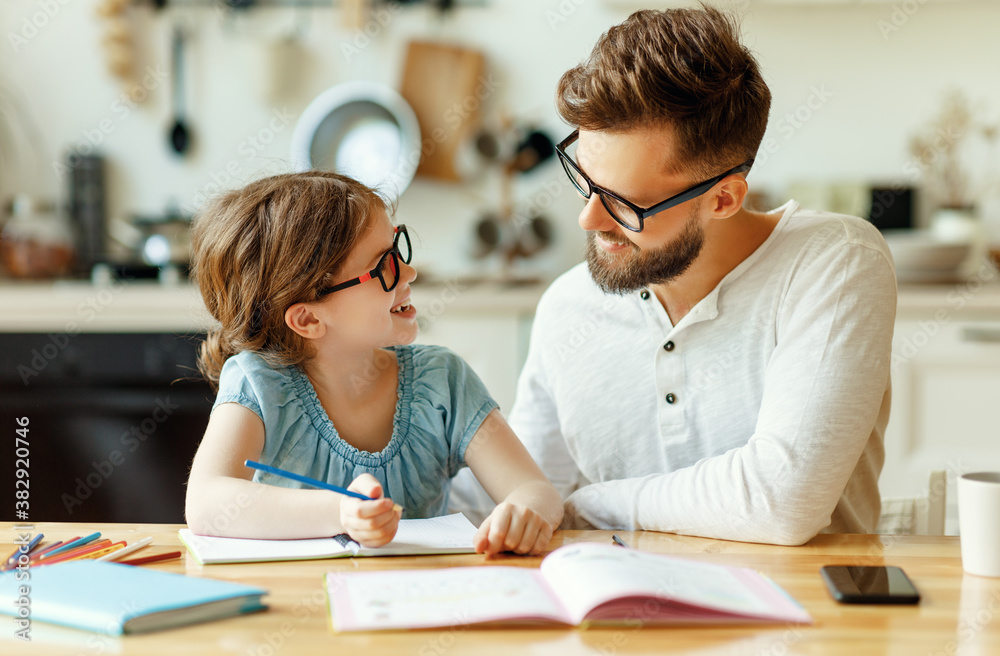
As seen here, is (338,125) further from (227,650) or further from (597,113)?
(227,650)

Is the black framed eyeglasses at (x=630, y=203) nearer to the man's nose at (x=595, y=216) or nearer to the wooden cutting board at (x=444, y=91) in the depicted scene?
the man's nose at (x=595, y=216)

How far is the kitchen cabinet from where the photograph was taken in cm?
266

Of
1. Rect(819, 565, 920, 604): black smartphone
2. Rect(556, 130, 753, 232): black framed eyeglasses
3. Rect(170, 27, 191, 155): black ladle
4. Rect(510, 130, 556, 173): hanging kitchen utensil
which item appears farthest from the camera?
Rect(170, 27, 191, 155): black ladle

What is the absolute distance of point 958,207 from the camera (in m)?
3.02

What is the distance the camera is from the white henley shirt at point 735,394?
1.21 meters

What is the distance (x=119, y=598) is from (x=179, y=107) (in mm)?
2922

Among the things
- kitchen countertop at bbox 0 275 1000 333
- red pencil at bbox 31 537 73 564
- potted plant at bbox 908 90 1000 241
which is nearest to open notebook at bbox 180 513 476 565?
red pencil at bbox 31 537 73 564

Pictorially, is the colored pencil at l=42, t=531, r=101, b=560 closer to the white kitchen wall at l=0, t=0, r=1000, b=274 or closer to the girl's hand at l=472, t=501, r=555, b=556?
the girl's hand at l=472, t=501, r=555, b=556

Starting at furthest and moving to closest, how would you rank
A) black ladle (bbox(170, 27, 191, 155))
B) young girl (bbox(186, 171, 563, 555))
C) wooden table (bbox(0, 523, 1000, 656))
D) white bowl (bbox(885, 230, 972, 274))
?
1. black ladle (bbox(170, 27, 191, 155))
2. white bowl (bbox(885, 230, 972, 274))
3. young girl (bbox(186, 171, 563, 555))
4. wooden table (bbox(0, 523, 1000, 656))

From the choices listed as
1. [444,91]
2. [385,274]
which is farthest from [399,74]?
[385,274]

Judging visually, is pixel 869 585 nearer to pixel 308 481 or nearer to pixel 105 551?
pixel 308 481

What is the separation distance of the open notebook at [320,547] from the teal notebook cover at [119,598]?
0.11 m

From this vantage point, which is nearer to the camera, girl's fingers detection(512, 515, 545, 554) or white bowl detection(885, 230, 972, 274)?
girl's fingers detection(512, 515, 545, 554)

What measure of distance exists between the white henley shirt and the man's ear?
0.08m
